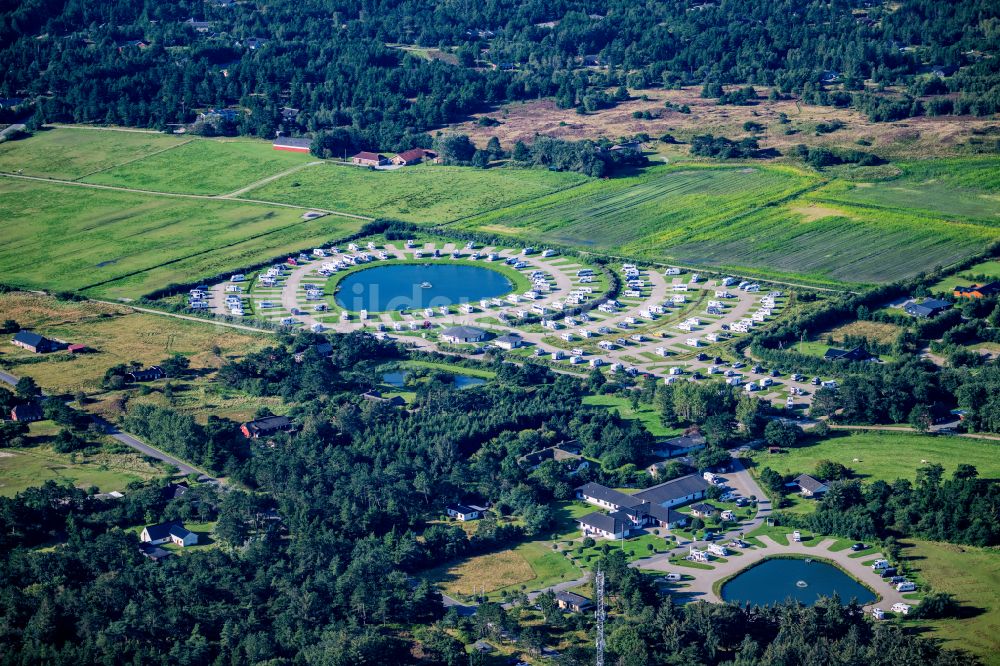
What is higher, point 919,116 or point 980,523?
point 919,116

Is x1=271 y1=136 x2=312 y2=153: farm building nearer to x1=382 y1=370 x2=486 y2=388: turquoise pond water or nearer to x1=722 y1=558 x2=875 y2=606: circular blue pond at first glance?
x1=382 y1=370 x2=486 y2=388: turquoise pond water

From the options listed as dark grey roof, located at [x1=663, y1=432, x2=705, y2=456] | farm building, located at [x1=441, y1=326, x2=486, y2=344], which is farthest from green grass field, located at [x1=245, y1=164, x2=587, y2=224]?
dark grey roof, located at [x1=663, y1=432, x2=705, y2=456]

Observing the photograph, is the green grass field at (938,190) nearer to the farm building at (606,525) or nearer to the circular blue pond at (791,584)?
the circular blue pond at (791,584)

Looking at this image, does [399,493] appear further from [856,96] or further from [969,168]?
[856,96]

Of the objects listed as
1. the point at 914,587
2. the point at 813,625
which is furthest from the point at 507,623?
the point at 914,587

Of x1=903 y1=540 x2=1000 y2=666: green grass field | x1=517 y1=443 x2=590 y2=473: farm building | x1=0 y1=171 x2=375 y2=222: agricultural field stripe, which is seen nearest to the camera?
x1=903 y1=540 x2=1000 y2=666: green grass field

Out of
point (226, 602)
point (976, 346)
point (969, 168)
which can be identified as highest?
point (969, 168)
